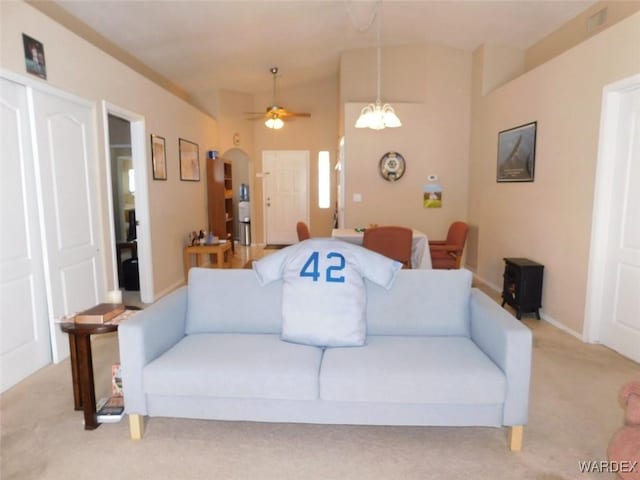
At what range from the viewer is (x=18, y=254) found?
279 centimetres

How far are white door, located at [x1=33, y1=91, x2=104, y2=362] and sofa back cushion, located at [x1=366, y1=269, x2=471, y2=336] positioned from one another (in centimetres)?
241

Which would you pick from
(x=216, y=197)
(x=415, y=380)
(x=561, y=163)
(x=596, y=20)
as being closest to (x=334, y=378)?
(x=415, y=380)

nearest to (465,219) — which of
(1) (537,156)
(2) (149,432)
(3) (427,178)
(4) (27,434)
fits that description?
(3) (427,178)

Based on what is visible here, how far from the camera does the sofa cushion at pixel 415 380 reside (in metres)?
1.93

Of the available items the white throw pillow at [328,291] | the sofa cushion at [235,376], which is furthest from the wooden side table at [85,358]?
the white throw pillow at [328,291]

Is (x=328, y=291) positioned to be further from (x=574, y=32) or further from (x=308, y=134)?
(x=308, y=134)

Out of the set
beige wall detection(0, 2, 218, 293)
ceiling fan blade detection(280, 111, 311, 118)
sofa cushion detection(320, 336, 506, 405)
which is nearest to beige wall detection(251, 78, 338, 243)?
ceiling fan blade detection(280, 111, 311, 118)

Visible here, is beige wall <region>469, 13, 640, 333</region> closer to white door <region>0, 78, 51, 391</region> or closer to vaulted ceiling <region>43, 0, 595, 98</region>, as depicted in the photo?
vaulted ceiling <region>43, 0, 595, 98</region>

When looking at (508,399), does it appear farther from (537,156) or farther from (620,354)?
(537,156)

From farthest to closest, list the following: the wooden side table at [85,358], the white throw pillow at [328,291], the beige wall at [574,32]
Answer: the beige wall at [574,32]
the white throw pillow at [328,291]
the wooden side table at [85,358]

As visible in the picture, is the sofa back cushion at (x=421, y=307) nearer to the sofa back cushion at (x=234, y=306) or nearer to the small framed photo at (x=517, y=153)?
the sofa back cushion at (x=234, y=306)

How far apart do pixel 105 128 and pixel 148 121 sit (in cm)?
96

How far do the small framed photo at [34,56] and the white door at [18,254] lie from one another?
0.55 feet

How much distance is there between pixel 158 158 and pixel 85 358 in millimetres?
3266
